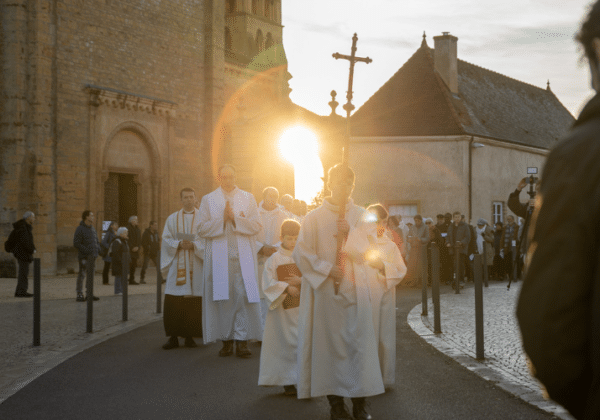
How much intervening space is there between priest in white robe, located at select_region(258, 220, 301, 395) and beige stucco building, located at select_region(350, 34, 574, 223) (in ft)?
88.0

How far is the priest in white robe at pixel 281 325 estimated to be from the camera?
21.3ft

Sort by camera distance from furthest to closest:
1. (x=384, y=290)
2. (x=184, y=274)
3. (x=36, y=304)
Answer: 1. (x=184, y=274)
2. (x=36, y=304)
3. (x=384, y=290)

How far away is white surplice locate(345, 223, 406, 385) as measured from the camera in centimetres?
568

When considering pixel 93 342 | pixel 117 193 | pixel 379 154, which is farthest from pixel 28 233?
pixel 379 154

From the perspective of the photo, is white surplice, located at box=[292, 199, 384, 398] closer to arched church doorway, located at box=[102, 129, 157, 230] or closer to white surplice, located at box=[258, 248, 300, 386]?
white surplice, located at box=[258, 248, 300, 386]

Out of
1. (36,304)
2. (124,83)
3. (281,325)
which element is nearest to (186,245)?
(36,304)

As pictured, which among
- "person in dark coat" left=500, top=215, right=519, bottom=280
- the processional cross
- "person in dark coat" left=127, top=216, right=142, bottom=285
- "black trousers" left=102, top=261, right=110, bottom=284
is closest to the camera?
the processional cross

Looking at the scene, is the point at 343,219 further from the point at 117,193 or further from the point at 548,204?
the point at 117,193

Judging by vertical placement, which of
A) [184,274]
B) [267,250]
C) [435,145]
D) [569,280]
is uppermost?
[435,145]

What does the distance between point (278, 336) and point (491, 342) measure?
377 centimetres

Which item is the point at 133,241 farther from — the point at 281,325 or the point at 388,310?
the point at 388,310

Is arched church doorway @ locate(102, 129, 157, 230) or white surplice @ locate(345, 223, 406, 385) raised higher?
arched church doorway @ locate(102, 129, 157, 230)

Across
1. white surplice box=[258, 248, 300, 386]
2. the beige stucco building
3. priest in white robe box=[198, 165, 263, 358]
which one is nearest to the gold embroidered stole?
priest in white robe box=[198, 165, 263, 358]

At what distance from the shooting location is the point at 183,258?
9742mm
